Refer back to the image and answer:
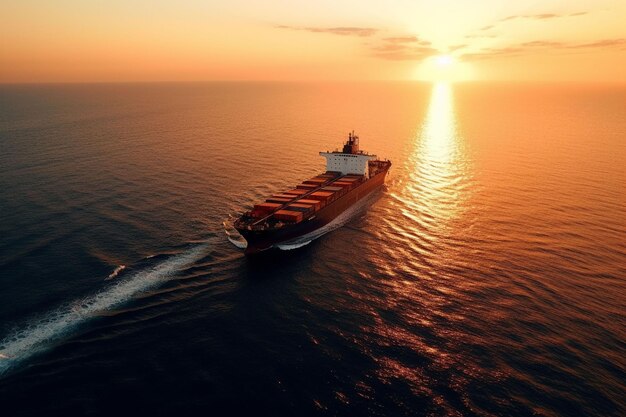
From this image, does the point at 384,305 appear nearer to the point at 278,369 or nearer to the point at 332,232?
the point at 278,369

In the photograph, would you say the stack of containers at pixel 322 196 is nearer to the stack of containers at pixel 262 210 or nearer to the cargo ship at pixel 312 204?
the cargo ship at pixel 312 204

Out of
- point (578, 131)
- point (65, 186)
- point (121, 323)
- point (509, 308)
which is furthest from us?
point (578, 131)

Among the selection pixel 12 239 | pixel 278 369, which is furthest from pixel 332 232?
pixel 12 239

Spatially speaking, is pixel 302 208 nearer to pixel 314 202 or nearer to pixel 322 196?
pixel 314 202

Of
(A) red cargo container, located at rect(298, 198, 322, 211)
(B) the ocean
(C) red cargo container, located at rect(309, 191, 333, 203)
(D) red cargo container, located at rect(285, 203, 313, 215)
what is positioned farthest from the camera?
(C) red cargo container, located at rect(309, 191, 333, 203)

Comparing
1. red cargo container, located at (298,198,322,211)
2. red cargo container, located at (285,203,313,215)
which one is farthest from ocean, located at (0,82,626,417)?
red cargo container, located at (285,203,313,215)

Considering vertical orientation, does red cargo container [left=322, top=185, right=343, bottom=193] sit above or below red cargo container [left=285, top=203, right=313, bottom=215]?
above

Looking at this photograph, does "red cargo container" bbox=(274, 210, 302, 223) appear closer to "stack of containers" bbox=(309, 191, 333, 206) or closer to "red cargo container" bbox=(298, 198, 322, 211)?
"red cargo container" bbox=(298, 198, 322, 211)

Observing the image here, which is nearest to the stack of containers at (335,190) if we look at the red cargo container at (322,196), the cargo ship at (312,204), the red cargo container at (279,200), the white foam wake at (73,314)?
the cargo ship at (312,204)
